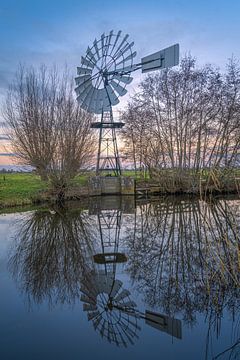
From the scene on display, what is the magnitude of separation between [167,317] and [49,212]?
366 inches

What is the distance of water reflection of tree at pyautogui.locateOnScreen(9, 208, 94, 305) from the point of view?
444cm

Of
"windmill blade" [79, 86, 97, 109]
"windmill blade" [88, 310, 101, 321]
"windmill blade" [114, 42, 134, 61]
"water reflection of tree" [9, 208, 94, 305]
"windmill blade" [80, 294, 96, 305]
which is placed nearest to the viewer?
"windmill blade" [88, 310, 101, 321]

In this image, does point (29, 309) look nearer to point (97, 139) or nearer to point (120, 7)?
point (120, 7)

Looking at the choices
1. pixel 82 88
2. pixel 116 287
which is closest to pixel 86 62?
pixel 82 88

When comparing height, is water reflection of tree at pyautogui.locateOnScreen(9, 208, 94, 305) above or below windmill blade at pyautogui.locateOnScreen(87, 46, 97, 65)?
below

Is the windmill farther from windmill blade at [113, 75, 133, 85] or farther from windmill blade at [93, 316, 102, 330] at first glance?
windmill blade at [93, 316, 102, 330]

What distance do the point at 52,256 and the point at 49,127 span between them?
11.2m

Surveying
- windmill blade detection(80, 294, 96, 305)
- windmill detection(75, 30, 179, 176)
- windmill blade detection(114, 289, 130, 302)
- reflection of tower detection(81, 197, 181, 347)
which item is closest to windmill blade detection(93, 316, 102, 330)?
reflection of tower detection(81, 197, 181, 347)

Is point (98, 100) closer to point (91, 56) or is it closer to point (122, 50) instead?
point (91, 56)

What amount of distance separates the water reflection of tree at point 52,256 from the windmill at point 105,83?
9.92 m

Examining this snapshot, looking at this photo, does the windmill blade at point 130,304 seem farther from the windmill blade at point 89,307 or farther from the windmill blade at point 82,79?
the windmill blade at point 82,79

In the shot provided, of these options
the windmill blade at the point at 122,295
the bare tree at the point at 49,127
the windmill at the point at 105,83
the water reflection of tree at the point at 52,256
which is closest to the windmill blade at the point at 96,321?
the windmill blade at the point at 122,295

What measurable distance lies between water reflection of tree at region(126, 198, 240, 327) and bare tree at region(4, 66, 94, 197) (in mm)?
8233

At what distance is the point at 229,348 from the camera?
294cm
